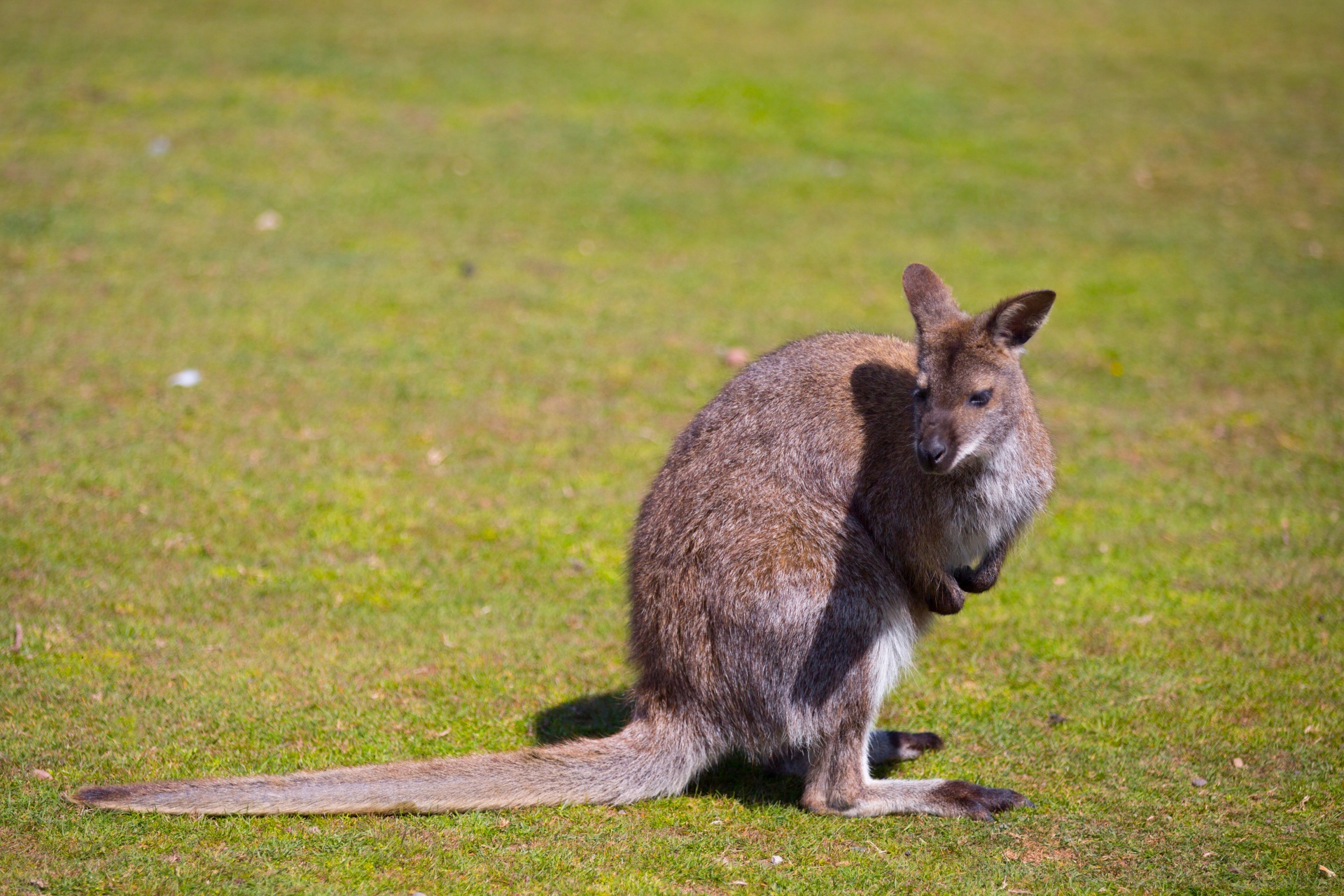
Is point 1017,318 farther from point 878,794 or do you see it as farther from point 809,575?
point 878,794

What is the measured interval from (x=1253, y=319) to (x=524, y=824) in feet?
26.2

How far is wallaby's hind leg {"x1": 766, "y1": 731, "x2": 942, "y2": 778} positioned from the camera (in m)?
4.54

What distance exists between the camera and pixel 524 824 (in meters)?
4.02

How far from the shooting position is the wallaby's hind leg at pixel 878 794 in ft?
13.6

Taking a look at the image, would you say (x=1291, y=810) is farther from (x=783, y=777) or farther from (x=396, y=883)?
(x=396, y=883)

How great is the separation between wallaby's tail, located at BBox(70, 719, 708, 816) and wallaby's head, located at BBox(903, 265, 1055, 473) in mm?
1294

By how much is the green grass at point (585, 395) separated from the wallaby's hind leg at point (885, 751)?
0.08 metres

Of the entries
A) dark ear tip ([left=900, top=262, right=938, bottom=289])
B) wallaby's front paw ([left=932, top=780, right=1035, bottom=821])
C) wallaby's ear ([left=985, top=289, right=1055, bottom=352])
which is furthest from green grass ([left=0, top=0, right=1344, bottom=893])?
dark ear tip ([left=900, top=262, right=938, bottom=289])

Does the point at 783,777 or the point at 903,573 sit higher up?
the point at 903,573

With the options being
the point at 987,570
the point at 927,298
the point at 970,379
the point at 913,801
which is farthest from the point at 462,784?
the point at 927,298

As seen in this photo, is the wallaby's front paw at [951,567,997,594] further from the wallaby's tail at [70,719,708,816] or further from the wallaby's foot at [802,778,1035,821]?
the wallaby's tail at [70,719,708,816]

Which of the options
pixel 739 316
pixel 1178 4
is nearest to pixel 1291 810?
pixel 739 316

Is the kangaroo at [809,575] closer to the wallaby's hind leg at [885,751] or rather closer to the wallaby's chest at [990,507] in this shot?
the wallaby's chest at [990,507]

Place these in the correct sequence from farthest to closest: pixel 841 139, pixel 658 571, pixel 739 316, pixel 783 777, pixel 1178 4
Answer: pixel 1178 4
pixel 841 139
pixel 739 316
pixel 783 777
pixel 658 571
